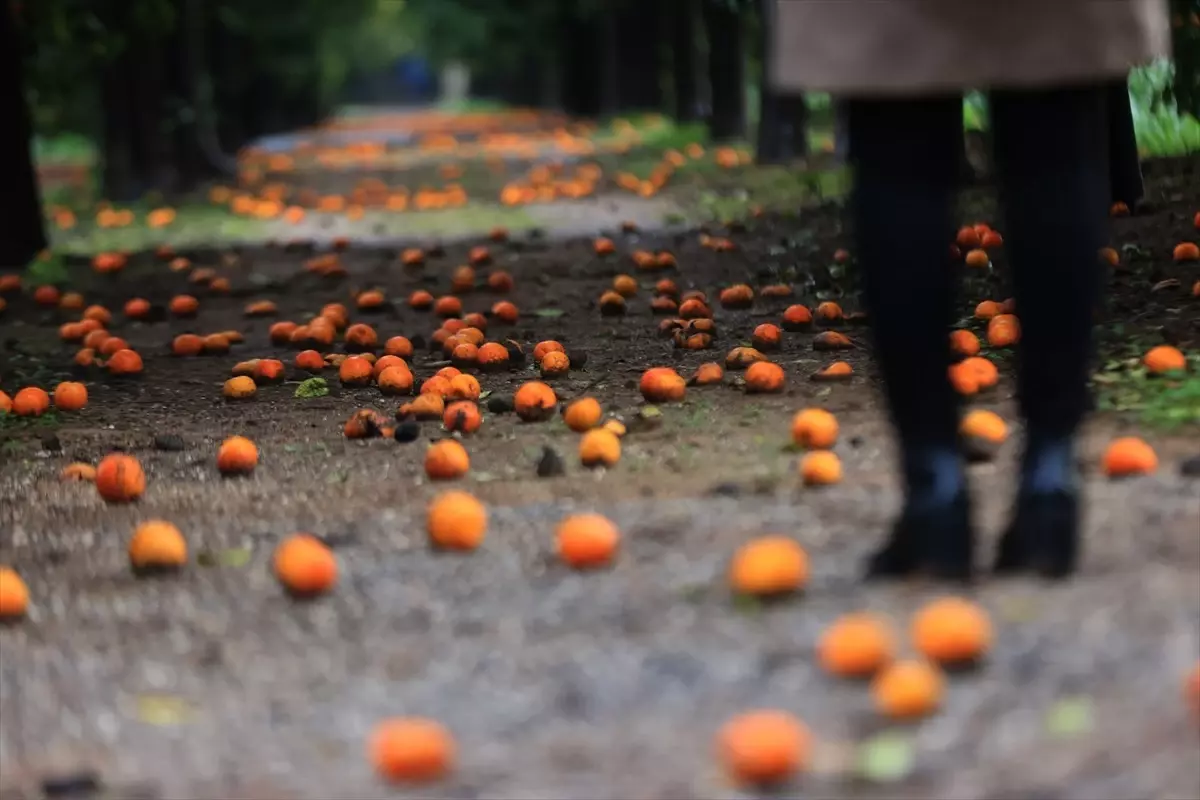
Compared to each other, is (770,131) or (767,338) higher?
(770,131)

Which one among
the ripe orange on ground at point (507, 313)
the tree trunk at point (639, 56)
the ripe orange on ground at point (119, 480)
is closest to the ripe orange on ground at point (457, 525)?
the ripe orange on ground at point (119, 480)

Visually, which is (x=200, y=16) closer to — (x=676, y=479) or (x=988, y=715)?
(x=676, y=479)

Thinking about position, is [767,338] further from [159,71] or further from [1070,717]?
[159,71]

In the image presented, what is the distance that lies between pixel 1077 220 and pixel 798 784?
1164mm

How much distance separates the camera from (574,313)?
7.50m

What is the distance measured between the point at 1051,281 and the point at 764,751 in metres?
1.08

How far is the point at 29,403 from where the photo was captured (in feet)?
18.7

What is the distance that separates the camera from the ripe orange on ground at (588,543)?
3.28m

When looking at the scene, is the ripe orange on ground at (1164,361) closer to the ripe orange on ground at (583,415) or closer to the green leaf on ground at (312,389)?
the ripe orange on ground at (583,415)

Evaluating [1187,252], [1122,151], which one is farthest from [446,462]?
[1122,151]

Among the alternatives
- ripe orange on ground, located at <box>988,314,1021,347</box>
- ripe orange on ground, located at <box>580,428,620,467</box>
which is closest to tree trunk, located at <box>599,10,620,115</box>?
ripe orange on ground, located at <box>988,314,1021,347</box>

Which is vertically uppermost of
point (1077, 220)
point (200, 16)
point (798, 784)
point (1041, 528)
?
point (200, 16)

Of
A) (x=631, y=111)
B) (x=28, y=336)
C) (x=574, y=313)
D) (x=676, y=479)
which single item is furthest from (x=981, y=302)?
Answer: (x=631, y=111)

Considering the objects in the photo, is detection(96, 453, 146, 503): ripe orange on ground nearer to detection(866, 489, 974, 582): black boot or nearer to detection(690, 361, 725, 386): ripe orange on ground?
detection(690, 361, 725, 386): ripe orange on ground
